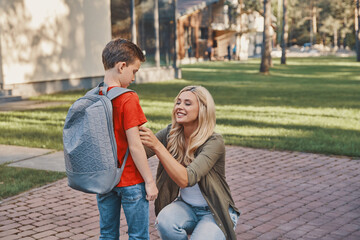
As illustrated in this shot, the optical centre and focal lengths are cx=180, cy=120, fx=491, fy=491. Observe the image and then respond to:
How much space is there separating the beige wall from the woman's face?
14976 millimetres

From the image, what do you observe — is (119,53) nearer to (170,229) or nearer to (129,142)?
(129,142)

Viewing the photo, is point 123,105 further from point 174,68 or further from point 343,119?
point 174,68

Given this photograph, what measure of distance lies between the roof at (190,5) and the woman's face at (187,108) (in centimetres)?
4174

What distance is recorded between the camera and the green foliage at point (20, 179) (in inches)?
240

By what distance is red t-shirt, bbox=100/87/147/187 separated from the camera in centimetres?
289

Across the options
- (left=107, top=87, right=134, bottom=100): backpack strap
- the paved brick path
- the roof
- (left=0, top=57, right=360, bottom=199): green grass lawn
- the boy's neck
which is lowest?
the paved brick path

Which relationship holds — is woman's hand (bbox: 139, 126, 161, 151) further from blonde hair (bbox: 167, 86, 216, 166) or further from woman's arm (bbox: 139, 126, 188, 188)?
blonde hair (bbox: 167, 86, 216, 166)

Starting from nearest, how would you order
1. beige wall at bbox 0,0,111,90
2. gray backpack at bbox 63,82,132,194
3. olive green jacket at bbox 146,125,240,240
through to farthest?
1. gray backpack at bbox 63,82,132,194
2. olive green jacket at bbox 146,125,240,240
3. beige wall at bbox 0,0,111,90

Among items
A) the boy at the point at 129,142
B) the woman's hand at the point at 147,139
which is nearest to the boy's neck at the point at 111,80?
the boy at the point at 129,142

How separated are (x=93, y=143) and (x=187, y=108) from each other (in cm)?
73

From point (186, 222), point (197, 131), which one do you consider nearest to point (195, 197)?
point (186, 222)

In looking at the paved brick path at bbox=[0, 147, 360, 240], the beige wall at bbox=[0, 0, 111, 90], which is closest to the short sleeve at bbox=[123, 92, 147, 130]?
the paved brick path at bbox=[0, 147, 360, 240]

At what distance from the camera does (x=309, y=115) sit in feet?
41.1

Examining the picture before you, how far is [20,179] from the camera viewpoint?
21.6ft
